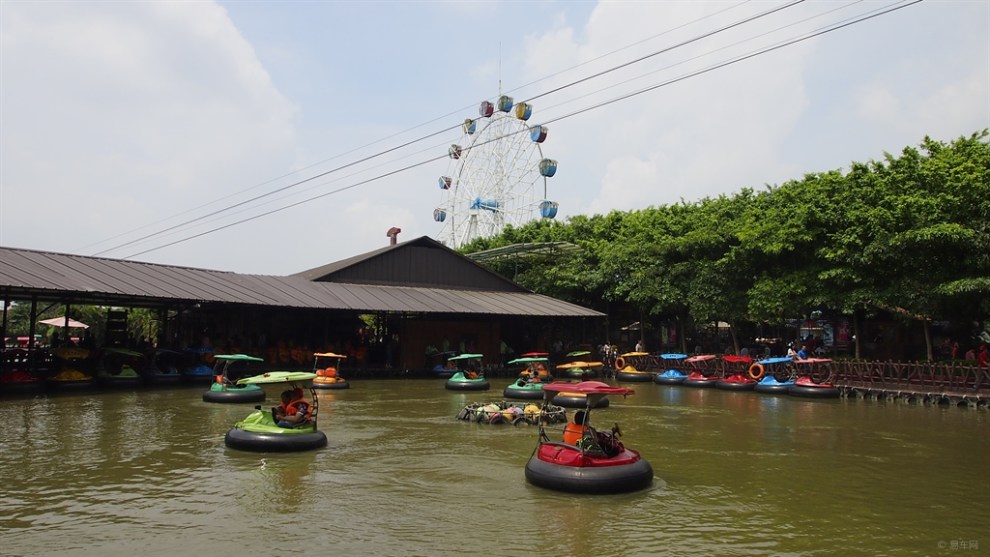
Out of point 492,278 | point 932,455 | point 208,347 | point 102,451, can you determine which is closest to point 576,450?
point 932,455

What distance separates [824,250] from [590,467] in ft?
65.8

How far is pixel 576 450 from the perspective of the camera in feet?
34.3

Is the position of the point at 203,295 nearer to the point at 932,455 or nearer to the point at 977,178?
the point at 932,455

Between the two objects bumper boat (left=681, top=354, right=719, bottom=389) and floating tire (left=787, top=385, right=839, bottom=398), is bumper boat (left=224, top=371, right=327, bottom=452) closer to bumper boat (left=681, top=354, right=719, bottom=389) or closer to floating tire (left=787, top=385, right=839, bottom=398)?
floating tire (left=787, top=385, right=839, bottom=398)

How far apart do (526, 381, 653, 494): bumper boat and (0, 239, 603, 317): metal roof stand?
17.6m

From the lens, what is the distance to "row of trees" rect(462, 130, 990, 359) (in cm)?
2269

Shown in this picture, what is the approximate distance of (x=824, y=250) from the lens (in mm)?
26281

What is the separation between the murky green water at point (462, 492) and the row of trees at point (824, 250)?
273 inches

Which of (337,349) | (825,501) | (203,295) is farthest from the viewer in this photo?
(337,349)

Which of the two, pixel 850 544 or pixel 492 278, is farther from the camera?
pixel 492 278

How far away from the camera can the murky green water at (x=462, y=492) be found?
8.03 meters

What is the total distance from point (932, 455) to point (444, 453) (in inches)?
388

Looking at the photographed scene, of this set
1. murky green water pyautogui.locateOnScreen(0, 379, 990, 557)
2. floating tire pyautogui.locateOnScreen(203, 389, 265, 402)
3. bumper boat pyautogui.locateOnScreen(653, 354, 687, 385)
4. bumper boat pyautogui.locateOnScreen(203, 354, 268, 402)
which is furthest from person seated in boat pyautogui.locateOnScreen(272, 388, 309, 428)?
bumper boat pyautogui.locateOnScreen(653, 354, 687, 385)

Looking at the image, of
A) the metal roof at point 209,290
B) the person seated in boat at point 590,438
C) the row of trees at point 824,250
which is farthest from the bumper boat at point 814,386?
the person seated in boat at point 590,438
